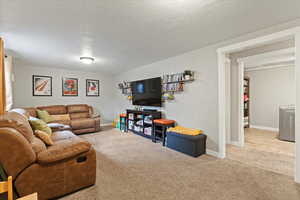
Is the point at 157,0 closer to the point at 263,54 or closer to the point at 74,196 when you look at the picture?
the point at 74,196

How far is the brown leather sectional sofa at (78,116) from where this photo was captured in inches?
177

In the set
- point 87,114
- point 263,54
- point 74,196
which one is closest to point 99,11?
point 74,196

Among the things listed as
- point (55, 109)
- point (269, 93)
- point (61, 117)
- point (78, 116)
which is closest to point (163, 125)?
point (78, 116)

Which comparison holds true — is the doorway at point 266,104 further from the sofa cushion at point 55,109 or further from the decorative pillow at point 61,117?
the sofa cushion at point 55,109

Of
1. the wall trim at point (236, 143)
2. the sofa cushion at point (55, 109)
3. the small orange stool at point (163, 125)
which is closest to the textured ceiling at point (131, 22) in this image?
the small orange stool at point (163, 125)

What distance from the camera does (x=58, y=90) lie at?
16.9 ft

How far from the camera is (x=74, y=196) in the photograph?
1.72 m

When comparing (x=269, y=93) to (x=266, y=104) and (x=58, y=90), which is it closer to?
(x=266, y=104)

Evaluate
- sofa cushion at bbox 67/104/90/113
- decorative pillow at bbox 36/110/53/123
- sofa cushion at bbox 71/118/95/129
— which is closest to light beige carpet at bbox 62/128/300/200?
sofa cushion at bbox 71/118/95/129

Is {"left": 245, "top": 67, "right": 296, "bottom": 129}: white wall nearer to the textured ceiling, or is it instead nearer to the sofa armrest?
the textured ceiling

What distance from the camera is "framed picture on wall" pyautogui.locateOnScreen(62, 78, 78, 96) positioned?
5282mm

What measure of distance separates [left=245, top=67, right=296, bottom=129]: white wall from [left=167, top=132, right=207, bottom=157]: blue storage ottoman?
12.5 feet

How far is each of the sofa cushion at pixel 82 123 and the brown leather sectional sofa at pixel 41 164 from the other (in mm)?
2962

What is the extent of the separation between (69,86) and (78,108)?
0.97m
